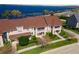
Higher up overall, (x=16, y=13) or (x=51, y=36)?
(x=16, y=13)

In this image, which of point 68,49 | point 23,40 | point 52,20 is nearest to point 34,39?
point 23,40

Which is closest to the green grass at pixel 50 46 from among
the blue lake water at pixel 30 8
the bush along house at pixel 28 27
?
the bush along house at pixel 28 27

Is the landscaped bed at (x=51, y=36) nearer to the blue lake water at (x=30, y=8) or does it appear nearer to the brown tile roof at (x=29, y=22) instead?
the brown tile roof at (x=29, y=22)

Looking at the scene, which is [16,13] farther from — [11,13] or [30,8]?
[30,8]

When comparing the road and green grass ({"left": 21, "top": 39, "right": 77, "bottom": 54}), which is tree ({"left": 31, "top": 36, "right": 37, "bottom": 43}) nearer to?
green grass ({"left": 21, "top": 39, "right": 77, "bottom": 54})

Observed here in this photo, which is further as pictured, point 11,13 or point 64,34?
point 64,34

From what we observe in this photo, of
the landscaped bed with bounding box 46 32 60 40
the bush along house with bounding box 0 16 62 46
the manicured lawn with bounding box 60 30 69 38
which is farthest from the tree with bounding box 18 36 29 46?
the manicured lawn with bounding box 60 30 69 38
